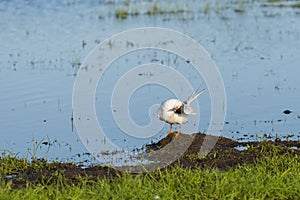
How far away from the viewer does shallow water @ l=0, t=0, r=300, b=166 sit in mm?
9320

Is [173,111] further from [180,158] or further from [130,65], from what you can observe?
[130,65]

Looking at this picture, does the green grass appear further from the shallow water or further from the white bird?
the shallow water

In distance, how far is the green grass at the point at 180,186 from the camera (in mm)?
5586

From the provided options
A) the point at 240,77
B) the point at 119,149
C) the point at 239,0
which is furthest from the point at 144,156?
the point at 239,0

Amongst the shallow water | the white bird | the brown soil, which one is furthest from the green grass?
the shallow water

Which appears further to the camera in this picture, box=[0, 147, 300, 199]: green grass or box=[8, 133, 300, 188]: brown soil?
box=[8, 133, 300, 188]: brown soil

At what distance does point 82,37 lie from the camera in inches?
633

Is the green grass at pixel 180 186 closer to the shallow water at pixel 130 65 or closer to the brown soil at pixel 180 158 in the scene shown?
the brown soil at pixel 180 158

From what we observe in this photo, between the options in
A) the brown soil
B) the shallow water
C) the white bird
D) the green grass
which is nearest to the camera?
the green grass

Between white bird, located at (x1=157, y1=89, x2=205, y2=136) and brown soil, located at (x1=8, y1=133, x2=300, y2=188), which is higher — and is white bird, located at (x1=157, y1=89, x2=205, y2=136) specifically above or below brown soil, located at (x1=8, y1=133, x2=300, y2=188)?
above

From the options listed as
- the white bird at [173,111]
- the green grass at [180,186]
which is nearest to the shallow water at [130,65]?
the white bird at [173,111]

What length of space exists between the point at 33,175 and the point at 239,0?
664 inches

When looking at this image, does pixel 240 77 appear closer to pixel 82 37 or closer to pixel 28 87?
pixel 28 87

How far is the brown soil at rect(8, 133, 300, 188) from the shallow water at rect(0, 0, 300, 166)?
0.77 m
